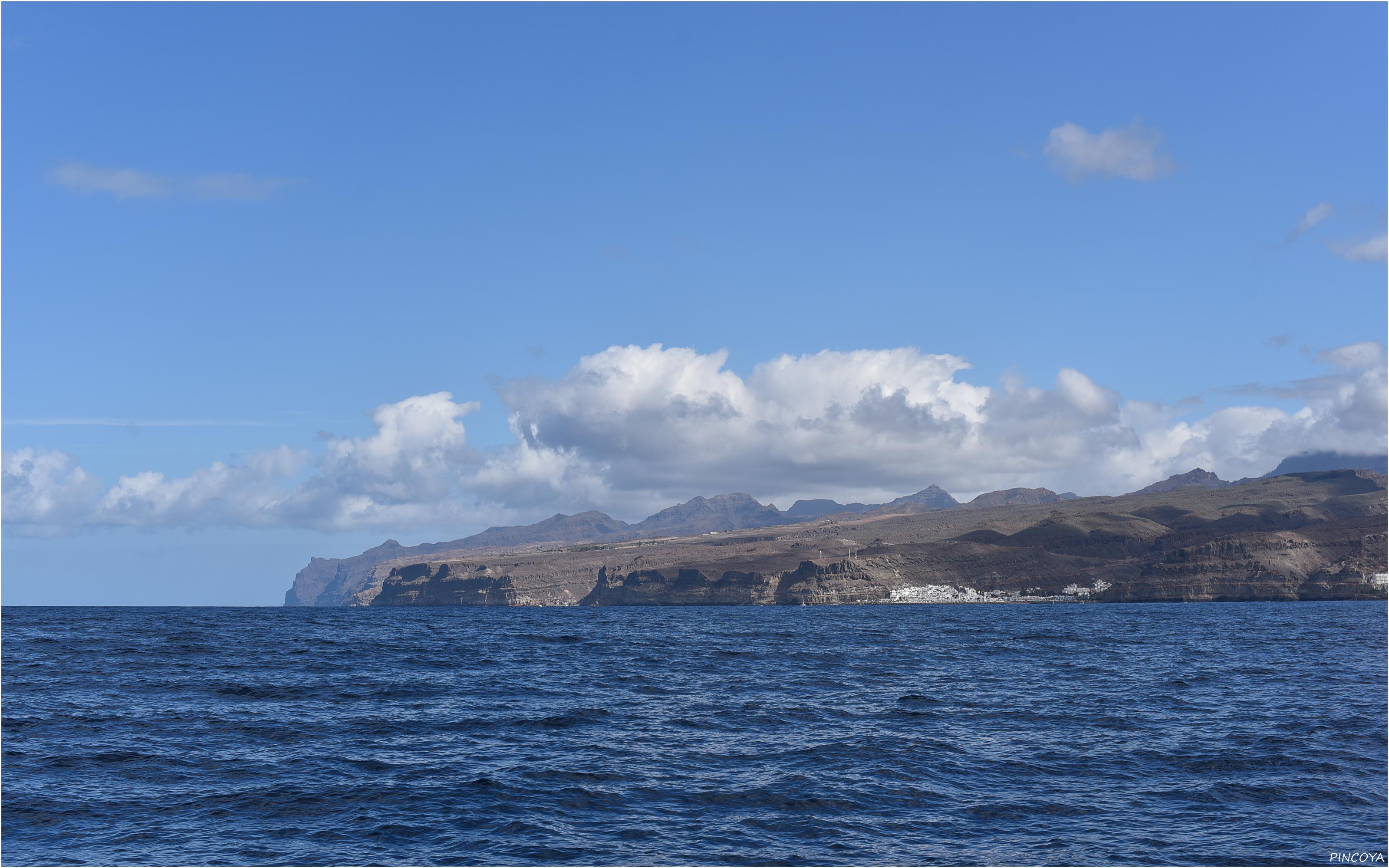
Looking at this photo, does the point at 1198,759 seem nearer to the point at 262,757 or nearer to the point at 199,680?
the point at 262,757

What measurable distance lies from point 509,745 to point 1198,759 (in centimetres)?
2793

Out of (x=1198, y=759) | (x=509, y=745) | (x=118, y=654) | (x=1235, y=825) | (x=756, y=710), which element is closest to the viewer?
(x=1235, y=825)

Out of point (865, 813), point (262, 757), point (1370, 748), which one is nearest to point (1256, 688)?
point (1370, 748)

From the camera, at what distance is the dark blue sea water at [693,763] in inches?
1094

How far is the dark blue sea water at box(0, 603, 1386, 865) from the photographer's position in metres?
27.8

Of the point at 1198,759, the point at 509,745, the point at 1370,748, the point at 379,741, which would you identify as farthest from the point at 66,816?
the point at 1370,748

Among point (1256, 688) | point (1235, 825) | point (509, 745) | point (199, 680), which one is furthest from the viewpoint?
point (199, 680)

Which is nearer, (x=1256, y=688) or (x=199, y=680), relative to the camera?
(x=1256, y=688)

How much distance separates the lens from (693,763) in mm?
37688

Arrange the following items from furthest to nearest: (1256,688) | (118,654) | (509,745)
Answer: (118,654)
(1256,688)
(509,745)

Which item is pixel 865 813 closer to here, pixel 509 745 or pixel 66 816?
pixel 509 745

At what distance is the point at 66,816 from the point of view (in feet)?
99.8

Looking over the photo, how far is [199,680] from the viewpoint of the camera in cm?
6331

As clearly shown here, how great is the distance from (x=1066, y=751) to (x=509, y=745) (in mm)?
23234
